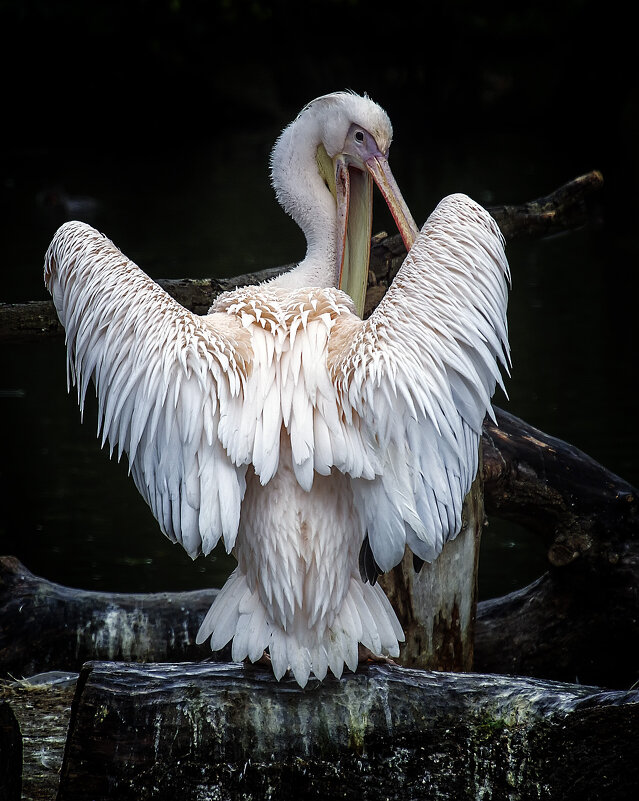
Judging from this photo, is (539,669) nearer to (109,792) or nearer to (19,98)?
(109,792)

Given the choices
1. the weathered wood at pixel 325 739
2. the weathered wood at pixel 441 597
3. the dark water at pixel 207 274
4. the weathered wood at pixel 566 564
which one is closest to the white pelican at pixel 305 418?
the weathered wood at pixel 325 739

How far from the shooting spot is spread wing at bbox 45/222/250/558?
274 centimetres

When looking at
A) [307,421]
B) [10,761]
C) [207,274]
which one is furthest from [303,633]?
[207,274]

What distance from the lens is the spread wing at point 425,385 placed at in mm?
2709

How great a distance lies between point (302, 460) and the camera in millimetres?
2678

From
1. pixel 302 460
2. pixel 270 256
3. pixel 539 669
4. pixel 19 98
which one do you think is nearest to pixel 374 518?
pixel 302 460

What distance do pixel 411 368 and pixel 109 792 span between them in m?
1.27

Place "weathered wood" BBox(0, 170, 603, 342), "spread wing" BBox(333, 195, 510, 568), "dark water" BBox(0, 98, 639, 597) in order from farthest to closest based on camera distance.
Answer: "dark water" BBox(0, 98, 639, 597) → "weathered wood" BBox(0, 170, 603, 342) → "spread wing" BBox(333, 195, 510, 568)

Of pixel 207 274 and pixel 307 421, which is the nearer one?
pixel 307 421

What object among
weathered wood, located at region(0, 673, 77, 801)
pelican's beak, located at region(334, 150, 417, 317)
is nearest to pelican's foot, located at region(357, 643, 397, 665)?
weathered wood, located at region(0, 673, 77, 801)

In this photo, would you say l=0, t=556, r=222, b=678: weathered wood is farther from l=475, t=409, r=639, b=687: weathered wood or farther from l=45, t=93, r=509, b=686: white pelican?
l=45, t=93, r=509, b=686: white pelican

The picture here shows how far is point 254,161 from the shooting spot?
64.4ft

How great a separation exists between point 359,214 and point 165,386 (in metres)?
1.31

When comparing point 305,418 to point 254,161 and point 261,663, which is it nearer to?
point 261,663
